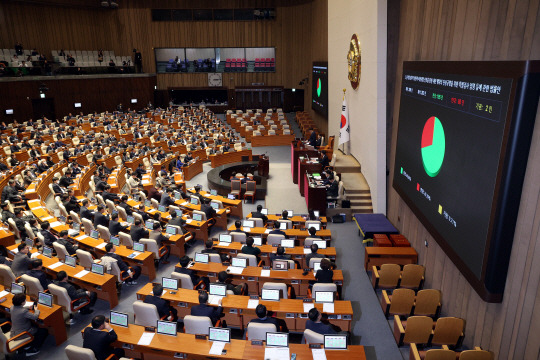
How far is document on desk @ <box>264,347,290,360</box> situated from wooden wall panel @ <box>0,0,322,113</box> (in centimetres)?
2764

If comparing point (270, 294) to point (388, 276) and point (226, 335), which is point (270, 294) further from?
point (388, 276)

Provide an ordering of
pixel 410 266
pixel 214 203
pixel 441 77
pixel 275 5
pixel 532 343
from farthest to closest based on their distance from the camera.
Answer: pixel 275 5 < pixel 214 203 < pixel 410 266 < pixel 441 77 < pixel 532 343

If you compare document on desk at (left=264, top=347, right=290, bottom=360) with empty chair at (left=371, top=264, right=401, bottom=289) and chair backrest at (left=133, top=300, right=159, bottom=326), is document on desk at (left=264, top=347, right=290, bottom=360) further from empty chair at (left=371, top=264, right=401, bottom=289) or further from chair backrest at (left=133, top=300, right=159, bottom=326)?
empty chair at (left=371, top=264, right=401, bottom=289)

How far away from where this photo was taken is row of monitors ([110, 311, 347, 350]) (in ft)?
18.7

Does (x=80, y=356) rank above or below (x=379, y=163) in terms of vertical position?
below

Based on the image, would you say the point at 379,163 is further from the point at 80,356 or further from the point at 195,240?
the point at 80,356

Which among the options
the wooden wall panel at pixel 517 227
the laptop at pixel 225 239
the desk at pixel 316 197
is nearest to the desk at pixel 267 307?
the wooden wall panel at pixel 517 227

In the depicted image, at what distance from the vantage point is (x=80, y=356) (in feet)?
17.6

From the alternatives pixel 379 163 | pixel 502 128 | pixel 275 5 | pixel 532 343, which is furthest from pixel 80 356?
pixel 275 5

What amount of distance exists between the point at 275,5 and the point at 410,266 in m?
30.3

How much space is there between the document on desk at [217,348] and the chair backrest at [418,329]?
3.15 meters

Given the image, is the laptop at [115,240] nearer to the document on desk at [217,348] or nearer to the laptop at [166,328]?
the laptop at [166,328]

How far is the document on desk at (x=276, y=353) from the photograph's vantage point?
5591 mm

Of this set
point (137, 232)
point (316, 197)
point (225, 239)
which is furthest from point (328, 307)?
point (316, 197)
